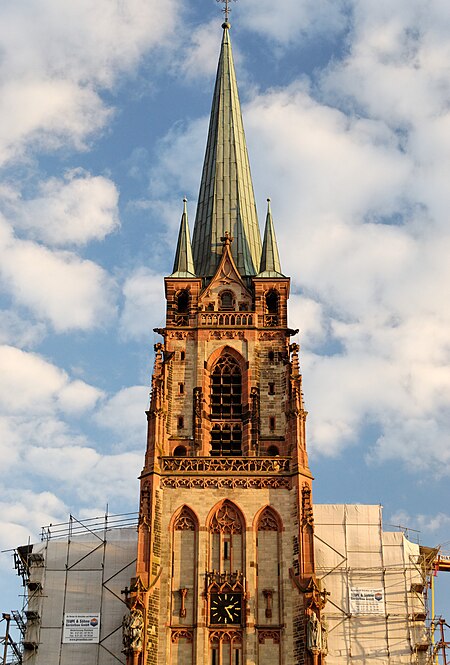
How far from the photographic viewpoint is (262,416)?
5366cm

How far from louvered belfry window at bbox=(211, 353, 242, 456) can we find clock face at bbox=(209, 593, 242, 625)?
751cm

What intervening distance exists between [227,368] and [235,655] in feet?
47.9

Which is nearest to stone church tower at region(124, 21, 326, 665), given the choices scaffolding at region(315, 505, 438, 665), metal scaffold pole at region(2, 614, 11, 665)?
scaffolding at region(315, 505, 438, 665)

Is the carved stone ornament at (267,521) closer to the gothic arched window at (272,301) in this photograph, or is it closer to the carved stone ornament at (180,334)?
the carved stone ornament at (180,334)

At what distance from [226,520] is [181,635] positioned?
539cm

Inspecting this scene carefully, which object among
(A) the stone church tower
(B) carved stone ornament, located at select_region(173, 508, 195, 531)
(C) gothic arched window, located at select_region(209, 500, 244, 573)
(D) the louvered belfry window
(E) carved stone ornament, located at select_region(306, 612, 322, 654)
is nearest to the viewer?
(E) carved stone ornament, located at select_region(306, 612, 322, 654)

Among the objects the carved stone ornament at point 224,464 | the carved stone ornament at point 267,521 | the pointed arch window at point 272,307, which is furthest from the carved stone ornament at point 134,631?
the pointed arch window at point 272,307

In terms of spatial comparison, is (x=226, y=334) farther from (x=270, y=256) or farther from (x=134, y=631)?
(x=134, y=631)

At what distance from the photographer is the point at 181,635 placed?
4662 centimetres

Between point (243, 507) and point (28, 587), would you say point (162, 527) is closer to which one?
point (243, 507)

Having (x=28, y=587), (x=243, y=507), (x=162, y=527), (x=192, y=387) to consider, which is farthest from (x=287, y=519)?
(x=28, y=587)

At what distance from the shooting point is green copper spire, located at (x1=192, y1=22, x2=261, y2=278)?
60.7 meters

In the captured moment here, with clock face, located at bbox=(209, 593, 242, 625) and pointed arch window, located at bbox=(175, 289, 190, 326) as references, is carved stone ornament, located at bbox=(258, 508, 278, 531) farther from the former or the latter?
pointed arch window, located at bbox=(175, 289, 190, 326)

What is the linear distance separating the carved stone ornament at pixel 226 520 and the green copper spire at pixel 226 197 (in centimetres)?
1443
